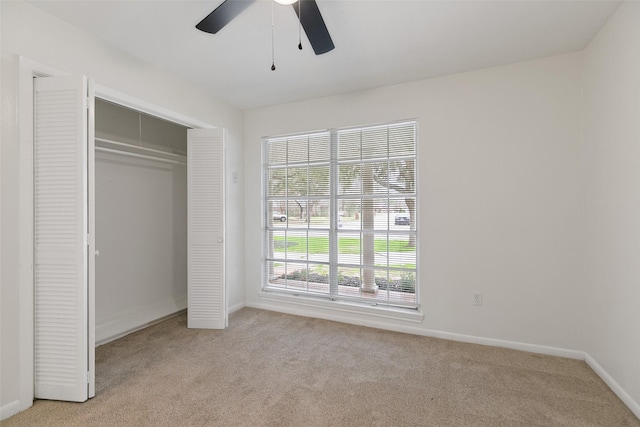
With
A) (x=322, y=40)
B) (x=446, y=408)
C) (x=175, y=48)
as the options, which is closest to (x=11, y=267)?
(x=175, y=48)

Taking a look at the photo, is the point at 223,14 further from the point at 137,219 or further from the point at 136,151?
the point at 137,219

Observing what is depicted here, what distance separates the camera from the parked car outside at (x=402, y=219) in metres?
3.22

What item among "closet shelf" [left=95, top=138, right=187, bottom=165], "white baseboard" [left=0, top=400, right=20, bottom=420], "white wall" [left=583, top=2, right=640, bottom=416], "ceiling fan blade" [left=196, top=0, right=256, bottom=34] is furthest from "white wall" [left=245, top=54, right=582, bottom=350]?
"white baseboard" [left=0, top=400, right=20, bottom=420]

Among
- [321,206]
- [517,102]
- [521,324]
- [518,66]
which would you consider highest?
[518,66]

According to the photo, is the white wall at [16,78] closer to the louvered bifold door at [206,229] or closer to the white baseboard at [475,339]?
the louvered bifold door at [206,229]

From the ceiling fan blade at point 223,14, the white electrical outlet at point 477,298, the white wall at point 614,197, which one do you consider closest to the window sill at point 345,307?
the white electrical outlet at point 477,298

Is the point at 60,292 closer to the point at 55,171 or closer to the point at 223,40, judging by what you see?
the point at 55,171

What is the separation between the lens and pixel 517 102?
270cm

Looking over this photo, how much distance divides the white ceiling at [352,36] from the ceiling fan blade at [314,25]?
0.73 feet

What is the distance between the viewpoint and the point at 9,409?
70.8 inches

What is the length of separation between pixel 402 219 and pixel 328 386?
182 centimetres

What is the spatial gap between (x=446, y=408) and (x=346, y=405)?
644 mm

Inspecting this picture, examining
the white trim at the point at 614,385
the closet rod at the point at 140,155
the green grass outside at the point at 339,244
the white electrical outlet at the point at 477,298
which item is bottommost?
the white trim at the point at 614,385

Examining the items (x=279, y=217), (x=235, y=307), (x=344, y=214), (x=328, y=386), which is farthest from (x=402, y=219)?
(x=235, y=307)
